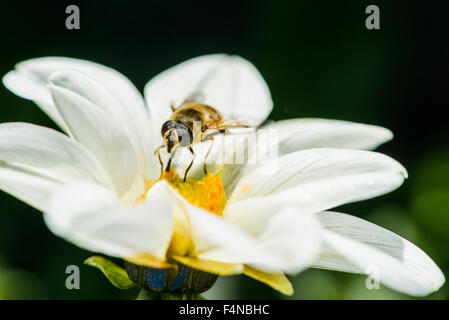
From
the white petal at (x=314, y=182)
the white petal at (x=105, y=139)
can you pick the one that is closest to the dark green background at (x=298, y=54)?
the white petal at (x=105, y=139)

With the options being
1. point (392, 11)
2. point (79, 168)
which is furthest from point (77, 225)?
point (392, 11)

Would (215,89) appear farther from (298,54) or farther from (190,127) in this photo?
(298,54)

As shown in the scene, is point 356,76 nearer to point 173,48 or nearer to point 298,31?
point 298,31

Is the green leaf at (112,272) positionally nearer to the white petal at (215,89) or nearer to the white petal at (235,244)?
the white petal at (235,244)

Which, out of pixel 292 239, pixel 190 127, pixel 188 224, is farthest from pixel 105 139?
pixel 292 239

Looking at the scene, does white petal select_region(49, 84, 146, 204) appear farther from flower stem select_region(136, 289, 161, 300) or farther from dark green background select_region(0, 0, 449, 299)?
dark green background select_region(0, 0, 449, 299)

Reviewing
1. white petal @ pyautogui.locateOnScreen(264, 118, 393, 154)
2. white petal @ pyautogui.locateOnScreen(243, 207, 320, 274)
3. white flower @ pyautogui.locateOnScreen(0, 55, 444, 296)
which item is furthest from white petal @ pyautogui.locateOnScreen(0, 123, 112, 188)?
white petal @ pyautogui.locateOnScreen(264, 118, 393, 154)

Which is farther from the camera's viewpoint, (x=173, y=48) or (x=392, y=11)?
(x=173, y=48)
